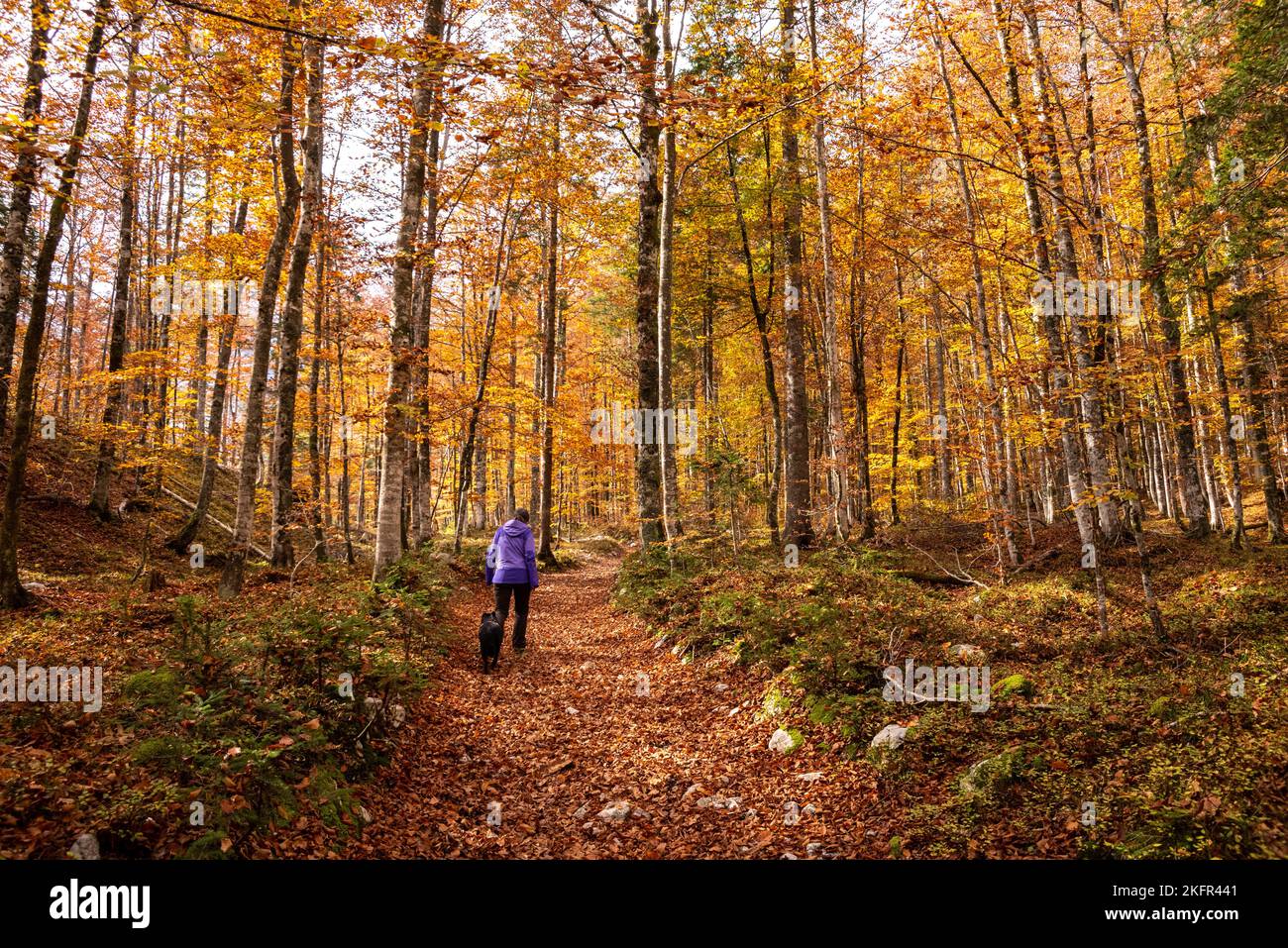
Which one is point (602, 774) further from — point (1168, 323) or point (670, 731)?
point (1168, 323)

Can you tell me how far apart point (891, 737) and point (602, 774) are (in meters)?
2.55

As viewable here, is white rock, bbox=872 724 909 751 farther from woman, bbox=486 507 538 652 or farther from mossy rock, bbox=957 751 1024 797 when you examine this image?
woman, bbox=486 507 538 652

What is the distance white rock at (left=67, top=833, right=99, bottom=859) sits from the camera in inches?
114

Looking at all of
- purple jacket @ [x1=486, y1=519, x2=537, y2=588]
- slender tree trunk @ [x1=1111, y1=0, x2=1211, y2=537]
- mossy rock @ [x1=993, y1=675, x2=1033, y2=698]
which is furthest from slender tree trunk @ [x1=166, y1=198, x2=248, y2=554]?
slender tree trunk @ [x1=1111, y1=0, x2=1211, y2=537]

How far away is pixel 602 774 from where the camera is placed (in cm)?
542

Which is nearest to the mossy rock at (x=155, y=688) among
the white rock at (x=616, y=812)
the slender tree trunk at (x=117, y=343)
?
the white rock at (x=616, y=812)

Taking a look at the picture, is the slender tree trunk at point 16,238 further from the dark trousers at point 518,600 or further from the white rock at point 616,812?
the white rock at point 616,812

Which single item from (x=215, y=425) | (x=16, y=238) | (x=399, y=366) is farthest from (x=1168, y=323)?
(x=215, y=425)

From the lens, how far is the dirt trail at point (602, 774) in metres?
4.25

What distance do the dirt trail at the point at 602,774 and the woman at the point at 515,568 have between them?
0.80m

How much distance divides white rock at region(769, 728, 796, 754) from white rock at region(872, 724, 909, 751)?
2.55ft

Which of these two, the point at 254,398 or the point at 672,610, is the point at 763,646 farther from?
the point at 254,398

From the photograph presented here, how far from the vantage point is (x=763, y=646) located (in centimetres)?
709

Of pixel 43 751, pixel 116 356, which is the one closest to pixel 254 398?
pixel 116 356
